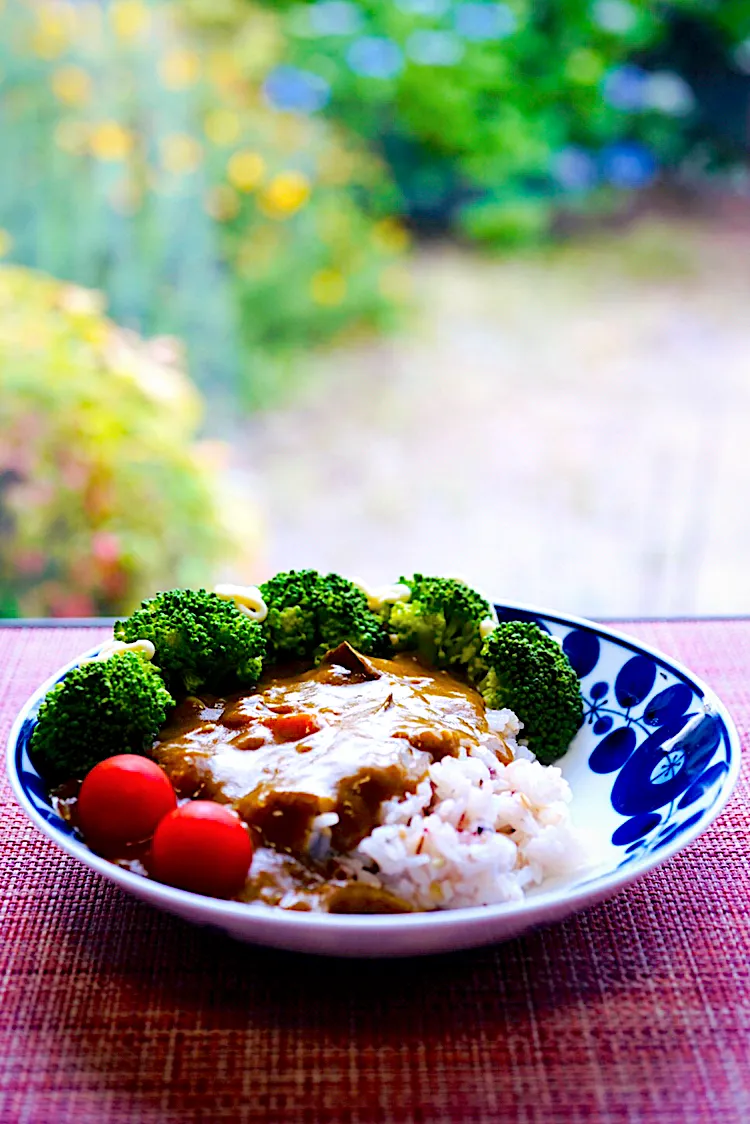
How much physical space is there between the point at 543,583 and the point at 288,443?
3.91ft

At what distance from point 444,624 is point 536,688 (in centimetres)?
17

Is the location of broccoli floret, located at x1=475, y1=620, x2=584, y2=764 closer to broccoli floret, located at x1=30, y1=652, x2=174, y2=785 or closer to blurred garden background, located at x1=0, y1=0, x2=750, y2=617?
broccoli floret, located at x1=30, y1=652, x2=174, y2=785

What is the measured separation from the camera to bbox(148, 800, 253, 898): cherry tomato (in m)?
1.21

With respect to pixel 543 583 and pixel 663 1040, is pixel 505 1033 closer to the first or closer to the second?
pixel 663 1040

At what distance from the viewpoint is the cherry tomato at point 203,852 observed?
121 cm

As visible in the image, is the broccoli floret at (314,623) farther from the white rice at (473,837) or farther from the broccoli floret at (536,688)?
the white rice at (473,837)

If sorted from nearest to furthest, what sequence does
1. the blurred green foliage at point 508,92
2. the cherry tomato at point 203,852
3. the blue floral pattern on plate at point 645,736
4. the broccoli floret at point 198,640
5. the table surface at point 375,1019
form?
the table surface at point 375,1019 → the cherry tomato at point 203,852 → the blue floral pattern on plate at point 645,736 → the broccoli floret at point 198,640 → the blurred green foliage at point 508,92

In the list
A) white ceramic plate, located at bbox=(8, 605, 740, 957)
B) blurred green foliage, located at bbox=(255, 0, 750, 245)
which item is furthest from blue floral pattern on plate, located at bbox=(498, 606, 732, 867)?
blurred green foliage, located at bbox=(255, 0, 750, 245)

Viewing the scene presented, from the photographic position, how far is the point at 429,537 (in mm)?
4629

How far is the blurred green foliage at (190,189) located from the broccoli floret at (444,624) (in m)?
2.84

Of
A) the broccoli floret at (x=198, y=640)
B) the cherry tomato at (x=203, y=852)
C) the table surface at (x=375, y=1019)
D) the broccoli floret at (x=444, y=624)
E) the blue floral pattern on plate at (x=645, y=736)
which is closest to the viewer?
the table surface at (x=375, y=1019)

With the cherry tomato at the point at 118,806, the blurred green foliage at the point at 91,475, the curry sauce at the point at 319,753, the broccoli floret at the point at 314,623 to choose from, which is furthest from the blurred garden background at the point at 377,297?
the cherry tomato at the point at 118,806

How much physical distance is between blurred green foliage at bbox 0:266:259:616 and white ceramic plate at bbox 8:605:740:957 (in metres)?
2.05

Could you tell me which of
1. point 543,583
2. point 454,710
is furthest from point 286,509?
point 454,710
